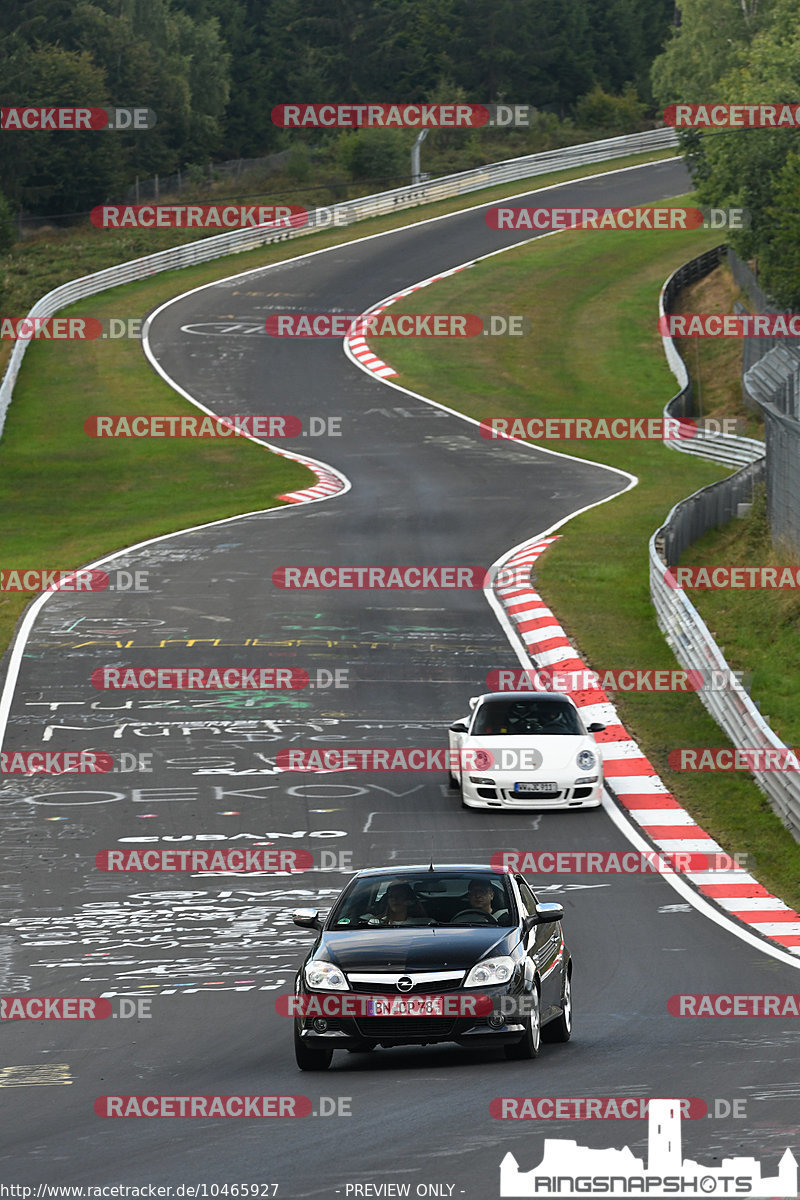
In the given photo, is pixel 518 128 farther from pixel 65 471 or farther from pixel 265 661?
pixel 265 661

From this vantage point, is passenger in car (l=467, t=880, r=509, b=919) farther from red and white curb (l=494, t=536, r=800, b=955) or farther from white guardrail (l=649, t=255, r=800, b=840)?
white guardrail (l=649, t=255, r=800, b=840)

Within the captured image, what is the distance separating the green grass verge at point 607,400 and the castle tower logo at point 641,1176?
914 centimetres

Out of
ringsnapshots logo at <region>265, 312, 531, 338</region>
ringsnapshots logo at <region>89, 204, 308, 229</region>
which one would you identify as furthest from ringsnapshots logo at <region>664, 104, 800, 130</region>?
ringsnapshots logo at <region>89, 204, 308, 229</region>

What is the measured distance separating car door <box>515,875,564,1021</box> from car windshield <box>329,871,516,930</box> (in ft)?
0.72

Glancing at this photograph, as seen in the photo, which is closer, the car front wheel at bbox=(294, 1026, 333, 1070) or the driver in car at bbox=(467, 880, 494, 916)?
the car front wheel at bbox=(294, 1026, 333, 1070)

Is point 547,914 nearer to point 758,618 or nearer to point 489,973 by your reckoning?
point 489,973

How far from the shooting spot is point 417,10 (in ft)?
348

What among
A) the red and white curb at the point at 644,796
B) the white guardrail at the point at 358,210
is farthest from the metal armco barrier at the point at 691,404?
the white guardrail at the point at 358,210

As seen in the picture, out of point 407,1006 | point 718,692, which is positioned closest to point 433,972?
point 407,1006

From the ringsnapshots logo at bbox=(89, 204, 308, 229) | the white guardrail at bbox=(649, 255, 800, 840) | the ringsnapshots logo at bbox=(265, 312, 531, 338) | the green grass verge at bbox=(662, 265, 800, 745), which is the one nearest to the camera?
the white guardrail at bbox=(649, 255, 800, 840)

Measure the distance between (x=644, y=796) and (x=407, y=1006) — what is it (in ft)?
36.1

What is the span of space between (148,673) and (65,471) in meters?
20.6

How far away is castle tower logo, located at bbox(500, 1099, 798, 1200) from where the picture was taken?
7738mm

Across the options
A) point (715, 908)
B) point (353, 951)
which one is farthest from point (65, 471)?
point (353, 951)
